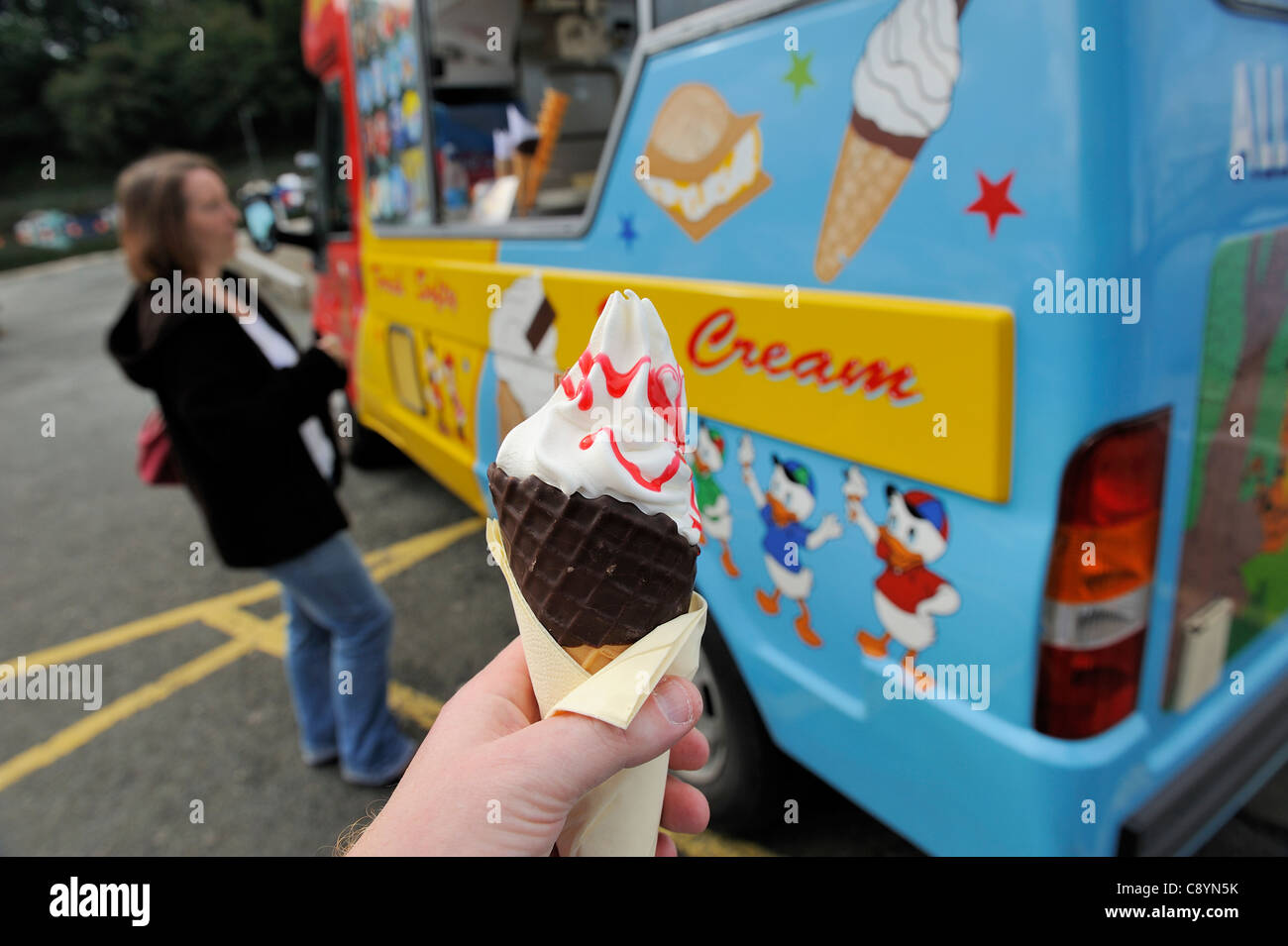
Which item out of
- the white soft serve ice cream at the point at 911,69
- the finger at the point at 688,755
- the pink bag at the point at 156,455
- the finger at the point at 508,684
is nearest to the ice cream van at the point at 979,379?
the white soft serve ice cream at the point at 911,69

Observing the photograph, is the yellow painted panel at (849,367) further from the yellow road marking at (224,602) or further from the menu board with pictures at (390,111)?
the yellow road marking at (224,602)

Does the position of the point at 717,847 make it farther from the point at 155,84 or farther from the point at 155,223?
the point at 155,84

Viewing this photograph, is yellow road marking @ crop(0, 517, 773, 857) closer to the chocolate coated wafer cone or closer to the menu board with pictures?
the chocolate coated wafer cone

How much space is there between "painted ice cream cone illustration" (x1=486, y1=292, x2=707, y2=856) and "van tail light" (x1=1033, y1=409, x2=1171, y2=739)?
66 centimetres

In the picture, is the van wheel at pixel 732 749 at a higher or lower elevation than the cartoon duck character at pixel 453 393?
lower

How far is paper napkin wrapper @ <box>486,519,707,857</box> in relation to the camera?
96 cm

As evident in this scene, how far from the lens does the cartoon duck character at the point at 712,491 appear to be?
187 cm

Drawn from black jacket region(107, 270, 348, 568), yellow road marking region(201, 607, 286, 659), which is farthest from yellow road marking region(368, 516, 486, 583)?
black jacket region(107, 270, 348, 568)

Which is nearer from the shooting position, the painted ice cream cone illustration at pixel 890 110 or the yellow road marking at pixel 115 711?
the painted ice cream cone illustration at pixel 890 110

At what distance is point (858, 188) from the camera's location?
144 centimetres

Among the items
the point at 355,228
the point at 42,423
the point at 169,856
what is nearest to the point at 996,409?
the point at 169,856

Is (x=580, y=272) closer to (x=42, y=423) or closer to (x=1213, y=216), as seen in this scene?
(x=1213, y=216)

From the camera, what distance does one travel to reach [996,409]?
1289 millimetres

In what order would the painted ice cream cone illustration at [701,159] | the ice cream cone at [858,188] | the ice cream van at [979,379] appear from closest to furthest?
the ice cream van at [979,379], the ice cream cone at [858,188], the painted ice cream cone illustration at [701,159]
